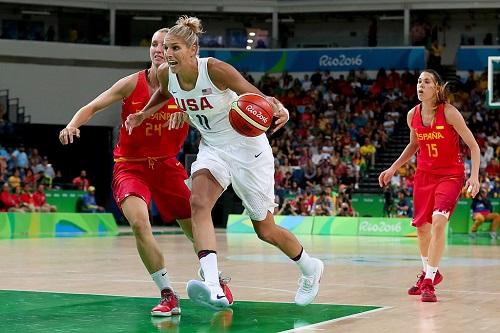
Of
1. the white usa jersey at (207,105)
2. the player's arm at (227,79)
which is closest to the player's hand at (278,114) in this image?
the player's arm at (227,79)

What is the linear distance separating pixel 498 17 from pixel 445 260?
25194mm

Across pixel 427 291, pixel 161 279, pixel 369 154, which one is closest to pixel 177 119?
pixel 161 279

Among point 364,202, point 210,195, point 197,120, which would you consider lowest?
point 364,202

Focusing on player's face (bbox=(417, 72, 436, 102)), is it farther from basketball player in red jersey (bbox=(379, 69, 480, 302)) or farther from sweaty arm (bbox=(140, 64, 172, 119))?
sweaty arm (bbox=(140, 64, 172, 119))

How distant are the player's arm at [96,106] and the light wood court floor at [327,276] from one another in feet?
6.58

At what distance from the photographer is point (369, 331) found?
6.52 meters

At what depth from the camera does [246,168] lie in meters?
7.59

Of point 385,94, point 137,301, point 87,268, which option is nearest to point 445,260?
point 87,268

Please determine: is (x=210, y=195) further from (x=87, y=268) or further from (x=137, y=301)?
(x=87, y=268)

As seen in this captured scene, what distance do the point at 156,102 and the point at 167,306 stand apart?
1627 mm

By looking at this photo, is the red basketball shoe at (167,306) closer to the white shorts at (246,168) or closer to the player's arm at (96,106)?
the white shorts at (246,168)

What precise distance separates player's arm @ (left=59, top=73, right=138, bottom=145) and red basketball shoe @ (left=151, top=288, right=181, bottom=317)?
139cm

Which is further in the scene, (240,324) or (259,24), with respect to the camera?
(259,24)

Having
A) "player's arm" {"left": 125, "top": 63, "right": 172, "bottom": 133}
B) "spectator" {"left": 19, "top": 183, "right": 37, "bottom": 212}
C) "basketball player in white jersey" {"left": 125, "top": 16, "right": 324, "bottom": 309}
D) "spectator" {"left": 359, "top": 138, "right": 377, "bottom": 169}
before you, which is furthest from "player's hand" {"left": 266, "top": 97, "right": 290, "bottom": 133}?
"spectator" {"left": 359, "top": 138, "right": 377, "bottom": 169}
